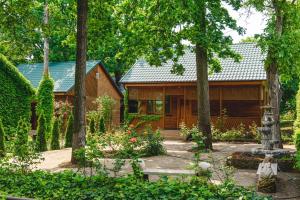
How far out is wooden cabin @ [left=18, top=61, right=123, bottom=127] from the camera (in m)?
30.9

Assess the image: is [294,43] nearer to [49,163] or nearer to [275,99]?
[275,99]

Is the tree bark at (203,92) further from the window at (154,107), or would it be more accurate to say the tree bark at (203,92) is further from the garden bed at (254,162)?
the window at (154,107)

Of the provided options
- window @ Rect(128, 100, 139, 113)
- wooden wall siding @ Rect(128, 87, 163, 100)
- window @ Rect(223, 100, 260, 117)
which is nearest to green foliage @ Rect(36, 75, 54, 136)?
wooden wall siding @ Rect(128, 87, 163, 100)

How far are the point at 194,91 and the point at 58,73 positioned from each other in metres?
12.9

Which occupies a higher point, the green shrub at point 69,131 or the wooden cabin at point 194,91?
the wooden cabin at point 194,91

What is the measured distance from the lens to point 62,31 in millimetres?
15156

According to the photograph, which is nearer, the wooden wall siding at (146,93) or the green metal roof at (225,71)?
the green metal roof at (225,71)

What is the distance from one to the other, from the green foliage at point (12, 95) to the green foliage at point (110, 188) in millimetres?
14175

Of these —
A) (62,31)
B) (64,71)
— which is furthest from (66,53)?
(62,31)

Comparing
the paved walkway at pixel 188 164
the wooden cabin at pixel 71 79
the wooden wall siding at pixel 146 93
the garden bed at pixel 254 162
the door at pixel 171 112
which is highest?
the wooden cabin at pixel 71 79

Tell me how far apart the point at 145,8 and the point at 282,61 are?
714 centimetres

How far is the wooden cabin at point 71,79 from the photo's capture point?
3091 cm

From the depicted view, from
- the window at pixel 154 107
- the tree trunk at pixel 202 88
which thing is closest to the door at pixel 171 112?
the window at pixel 154 107

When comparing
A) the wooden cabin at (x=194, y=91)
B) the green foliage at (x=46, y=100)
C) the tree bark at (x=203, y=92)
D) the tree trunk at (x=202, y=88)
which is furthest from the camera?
the wooden cabin at (x=194, y=91)
